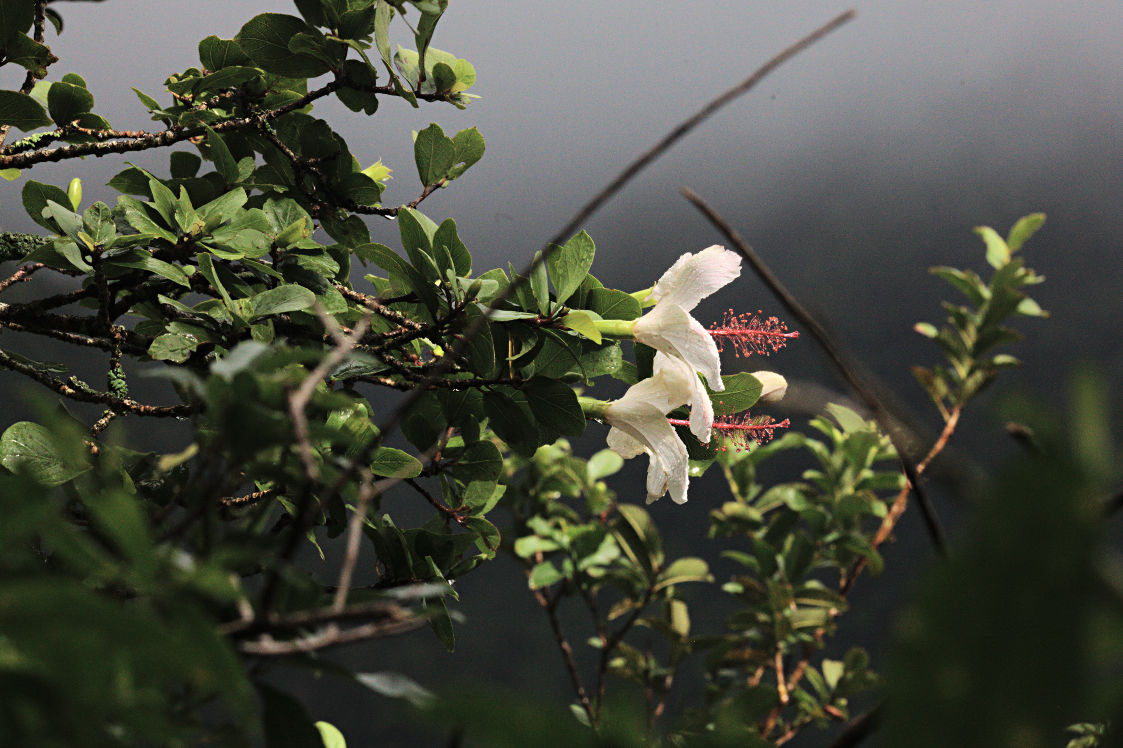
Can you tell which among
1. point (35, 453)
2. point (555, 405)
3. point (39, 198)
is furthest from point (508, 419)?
point (39, 198)

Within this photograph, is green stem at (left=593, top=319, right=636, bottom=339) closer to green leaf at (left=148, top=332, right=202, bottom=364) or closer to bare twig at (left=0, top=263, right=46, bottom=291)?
green leaf at (left=148, top=332, right=202, bottom=364)

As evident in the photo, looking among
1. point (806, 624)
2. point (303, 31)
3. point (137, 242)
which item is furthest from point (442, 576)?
point (806, 624)

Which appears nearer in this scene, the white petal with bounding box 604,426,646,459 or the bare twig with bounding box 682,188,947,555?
the bare twig with bounding box 682,188,947,555

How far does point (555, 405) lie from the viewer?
17.5 inches

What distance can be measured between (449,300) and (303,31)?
24cm

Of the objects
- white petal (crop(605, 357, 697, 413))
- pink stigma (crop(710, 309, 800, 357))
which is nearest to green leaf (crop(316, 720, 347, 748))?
white petal (crop(605, 357, 697, 413))

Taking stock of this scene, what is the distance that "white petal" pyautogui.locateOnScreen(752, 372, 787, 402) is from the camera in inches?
18.3

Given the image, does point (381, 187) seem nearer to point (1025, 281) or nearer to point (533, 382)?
point (533, 382)

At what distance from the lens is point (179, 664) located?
0.11 meters

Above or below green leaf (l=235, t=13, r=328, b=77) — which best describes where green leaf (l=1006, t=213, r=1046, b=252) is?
below

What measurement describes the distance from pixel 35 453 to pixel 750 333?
46 centimetres

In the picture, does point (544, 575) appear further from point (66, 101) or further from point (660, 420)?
point (66, 101)

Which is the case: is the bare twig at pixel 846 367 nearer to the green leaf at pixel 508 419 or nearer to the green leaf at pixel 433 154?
the green leaf at pixel 508 419

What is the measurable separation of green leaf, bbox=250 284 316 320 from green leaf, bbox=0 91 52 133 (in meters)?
0.23
